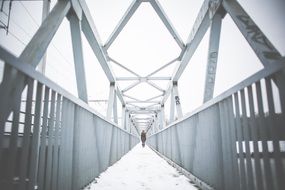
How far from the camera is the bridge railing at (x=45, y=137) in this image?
1.20 m

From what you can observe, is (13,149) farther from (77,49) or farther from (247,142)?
(77,49)

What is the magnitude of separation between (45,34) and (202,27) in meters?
4.12

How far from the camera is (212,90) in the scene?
4.30m

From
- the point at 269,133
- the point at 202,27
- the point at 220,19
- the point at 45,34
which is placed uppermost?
the point at 202,27

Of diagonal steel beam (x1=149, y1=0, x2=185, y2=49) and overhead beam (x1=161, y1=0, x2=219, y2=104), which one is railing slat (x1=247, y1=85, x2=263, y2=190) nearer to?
overhead beam (x1=161, y1=0, x2=219, y2=104)

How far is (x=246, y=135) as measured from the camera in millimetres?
1585

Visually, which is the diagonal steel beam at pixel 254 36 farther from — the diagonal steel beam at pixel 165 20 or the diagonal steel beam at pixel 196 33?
the diagonal steel beam at pixel 165 20

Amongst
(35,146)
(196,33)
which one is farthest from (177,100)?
(35,146)

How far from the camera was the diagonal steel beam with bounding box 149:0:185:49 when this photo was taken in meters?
5.45

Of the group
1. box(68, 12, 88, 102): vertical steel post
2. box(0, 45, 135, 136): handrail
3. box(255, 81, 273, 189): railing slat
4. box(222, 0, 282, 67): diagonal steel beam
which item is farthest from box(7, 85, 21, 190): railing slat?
box(68, 12, 88, 102): vertical steel post

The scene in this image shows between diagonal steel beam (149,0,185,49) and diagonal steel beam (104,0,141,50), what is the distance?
495 millimetres

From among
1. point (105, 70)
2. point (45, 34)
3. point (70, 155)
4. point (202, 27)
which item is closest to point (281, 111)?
point (70, 155)

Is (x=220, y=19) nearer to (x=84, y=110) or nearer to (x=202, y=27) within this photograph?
(x=202, y=27)

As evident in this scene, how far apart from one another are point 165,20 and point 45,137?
5267mm
